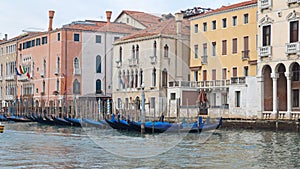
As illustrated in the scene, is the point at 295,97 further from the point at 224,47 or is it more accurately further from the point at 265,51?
the point at 224,47

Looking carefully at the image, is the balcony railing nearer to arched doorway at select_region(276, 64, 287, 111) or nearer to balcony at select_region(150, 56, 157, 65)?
arched doorway at select_region(276, 64, 287, 111)

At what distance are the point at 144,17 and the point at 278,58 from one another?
17986 millimetres

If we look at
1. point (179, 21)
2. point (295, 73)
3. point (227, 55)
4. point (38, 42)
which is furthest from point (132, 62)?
point (295, 73)

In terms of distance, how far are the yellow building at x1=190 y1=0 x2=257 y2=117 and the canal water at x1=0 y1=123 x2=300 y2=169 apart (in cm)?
523

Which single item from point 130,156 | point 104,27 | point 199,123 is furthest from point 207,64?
point 130,156

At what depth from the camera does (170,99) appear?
109ft

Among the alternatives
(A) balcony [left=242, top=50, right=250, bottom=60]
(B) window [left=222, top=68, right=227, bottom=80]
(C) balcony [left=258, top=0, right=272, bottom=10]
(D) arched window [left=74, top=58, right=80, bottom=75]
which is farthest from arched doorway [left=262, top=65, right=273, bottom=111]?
(D) arched window [left=74, top=58, right=80, bottom=75]

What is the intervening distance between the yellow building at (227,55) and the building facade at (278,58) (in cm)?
72

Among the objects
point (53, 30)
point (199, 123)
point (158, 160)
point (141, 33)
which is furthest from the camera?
point (53, 30)

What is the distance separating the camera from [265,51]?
27672 mm

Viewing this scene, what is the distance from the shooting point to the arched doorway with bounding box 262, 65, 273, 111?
93.1ft

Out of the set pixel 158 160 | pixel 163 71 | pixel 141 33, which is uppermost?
pixel 141 33

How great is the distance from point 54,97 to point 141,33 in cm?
818

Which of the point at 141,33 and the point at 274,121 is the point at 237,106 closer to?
the point at 274,121
